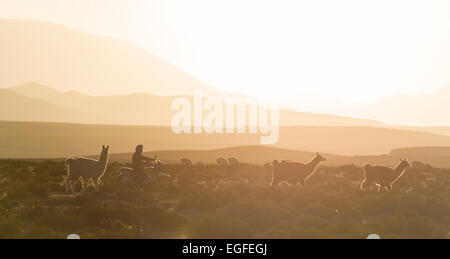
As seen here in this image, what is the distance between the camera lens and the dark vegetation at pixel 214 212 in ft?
41.8

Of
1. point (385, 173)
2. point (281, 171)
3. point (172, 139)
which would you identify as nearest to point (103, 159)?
point (281, 171)

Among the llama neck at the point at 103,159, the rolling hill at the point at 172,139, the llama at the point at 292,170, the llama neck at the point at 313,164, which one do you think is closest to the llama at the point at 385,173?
the llama neck at the point at 313,164

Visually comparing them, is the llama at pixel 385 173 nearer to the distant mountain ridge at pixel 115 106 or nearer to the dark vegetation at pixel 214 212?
the dark vegetation at pixel 214 212

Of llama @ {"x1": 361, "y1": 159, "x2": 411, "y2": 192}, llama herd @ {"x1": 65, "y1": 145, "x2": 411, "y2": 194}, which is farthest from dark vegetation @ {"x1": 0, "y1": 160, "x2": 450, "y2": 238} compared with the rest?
llama @ {"x1": 361, "y1": 159, "x2": 411, "y2": 192}

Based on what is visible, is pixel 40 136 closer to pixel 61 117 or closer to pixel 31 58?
pixel 61 117

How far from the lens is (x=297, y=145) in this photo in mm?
89688

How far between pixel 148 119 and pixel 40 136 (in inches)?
1821

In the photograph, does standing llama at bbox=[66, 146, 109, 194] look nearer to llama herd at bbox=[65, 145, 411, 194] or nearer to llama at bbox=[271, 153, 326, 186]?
llama herd at bbox=[65, 145, 411, 194]

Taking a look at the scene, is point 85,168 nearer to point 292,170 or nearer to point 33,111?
point 292,170

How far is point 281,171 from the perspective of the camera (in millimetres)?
19125

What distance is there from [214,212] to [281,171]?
4.89 meters

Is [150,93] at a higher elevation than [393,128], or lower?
higher
